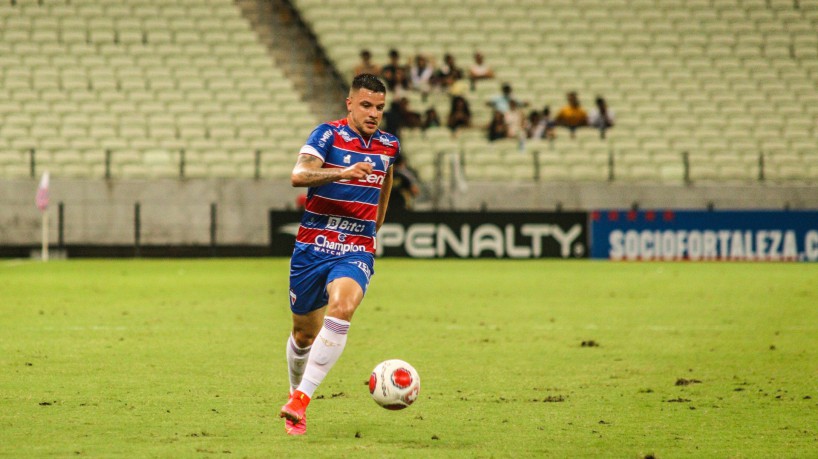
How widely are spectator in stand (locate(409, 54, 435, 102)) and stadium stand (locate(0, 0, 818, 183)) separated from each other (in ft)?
1.28

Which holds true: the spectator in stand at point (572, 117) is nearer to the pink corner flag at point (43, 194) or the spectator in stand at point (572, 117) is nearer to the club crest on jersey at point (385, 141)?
the pink corner flag at point (43, 194)

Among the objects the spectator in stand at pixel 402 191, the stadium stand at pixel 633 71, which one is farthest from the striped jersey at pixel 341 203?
the stadium stand at pixel 633 71

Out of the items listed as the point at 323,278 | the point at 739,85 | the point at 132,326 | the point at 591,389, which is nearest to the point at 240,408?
the point at 323,278

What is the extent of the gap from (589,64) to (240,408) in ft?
75.8

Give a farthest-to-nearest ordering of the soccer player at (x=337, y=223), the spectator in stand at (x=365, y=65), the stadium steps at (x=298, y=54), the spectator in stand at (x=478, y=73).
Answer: the stadium steps at (x=298, y=54), the spectator in stand at (x=478, y=73), the spectator in stand at (x=365, y=65), the soccer player at (x=337, y=223)

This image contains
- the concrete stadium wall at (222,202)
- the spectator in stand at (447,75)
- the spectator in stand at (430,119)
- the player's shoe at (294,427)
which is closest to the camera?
the player's shoe at (294,427)

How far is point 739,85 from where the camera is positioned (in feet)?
96.1

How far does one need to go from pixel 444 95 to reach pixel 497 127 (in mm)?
1932

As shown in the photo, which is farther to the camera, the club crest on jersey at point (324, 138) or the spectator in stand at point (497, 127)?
the spectator in stand at point (497, 127)

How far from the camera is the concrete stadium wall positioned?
80.1 feet

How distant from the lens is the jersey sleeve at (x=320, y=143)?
6.89 m

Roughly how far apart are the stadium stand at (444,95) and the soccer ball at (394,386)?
1859 cm

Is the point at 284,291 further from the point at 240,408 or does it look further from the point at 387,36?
the point at 387,36

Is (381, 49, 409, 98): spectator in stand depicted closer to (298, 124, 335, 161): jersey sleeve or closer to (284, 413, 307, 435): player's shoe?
(298, 124, 335, 161): jersey sleeve
